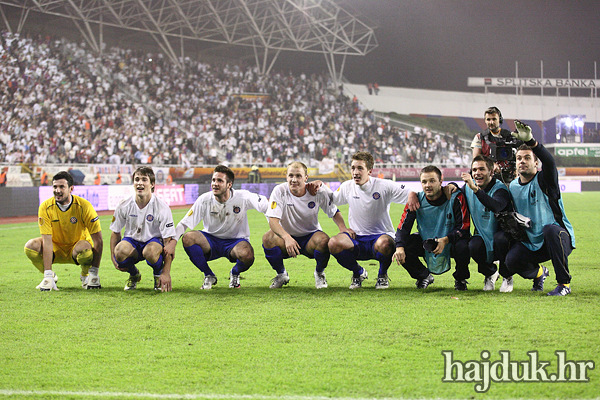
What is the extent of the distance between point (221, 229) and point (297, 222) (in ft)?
3.07

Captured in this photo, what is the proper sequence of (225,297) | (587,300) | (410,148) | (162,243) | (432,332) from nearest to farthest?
(432,332), (587,300), (225,297), (162,243), (410,148)

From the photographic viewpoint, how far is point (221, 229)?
271 inches

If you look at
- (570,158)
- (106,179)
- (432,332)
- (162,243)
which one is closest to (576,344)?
(432,332)

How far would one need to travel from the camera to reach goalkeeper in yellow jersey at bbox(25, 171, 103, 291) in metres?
6.68

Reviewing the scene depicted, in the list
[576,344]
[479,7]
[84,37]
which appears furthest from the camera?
[479,7]

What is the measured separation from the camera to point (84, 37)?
34.1 meters

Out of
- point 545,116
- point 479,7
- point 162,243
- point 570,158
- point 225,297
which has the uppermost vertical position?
point 479,7

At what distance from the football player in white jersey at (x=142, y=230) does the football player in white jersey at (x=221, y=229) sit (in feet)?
0.80

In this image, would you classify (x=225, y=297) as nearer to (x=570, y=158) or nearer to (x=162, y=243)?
(x=162, y=243)

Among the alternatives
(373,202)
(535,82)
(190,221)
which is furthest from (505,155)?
(535,82)

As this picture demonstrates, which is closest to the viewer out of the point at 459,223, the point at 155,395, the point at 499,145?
the point at 155,395

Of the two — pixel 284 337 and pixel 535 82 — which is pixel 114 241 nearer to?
pixel 284 337

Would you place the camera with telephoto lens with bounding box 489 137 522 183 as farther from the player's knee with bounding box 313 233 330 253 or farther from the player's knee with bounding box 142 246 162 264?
the player's knee with bounding box 142 246 162 264

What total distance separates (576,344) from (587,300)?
1.75 m
